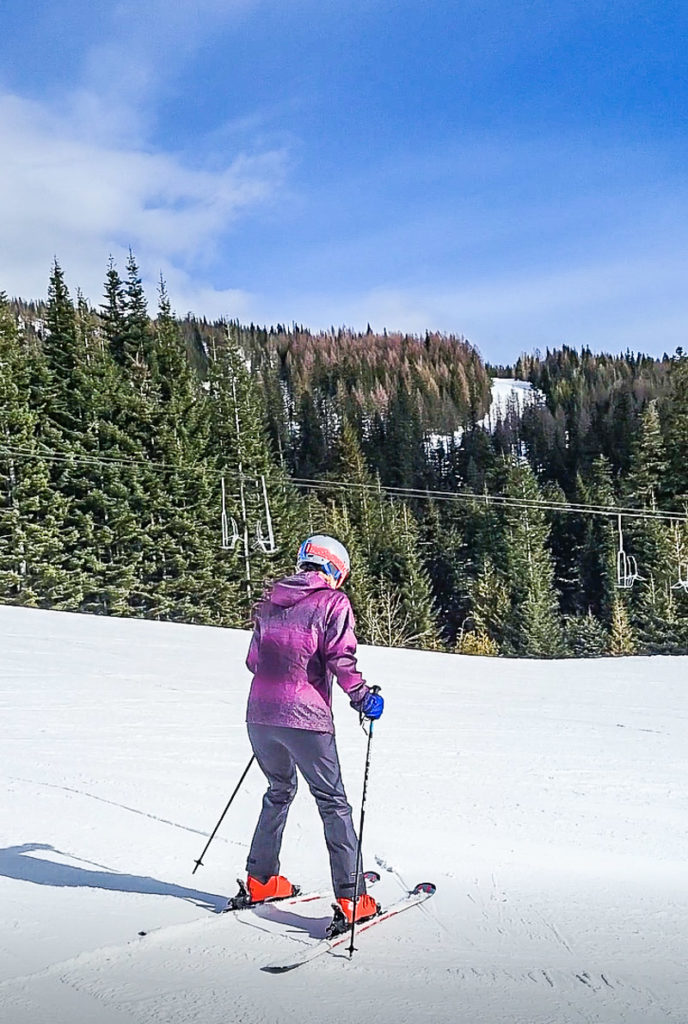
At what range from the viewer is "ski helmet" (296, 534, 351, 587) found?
466cm

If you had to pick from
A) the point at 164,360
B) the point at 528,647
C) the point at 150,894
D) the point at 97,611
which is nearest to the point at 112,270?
the point at 164,360

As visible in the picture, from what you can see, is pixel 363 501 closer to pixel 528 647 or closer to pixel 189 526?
pixel 528 647

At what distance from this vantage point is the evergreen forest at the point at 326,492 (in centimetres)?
4038

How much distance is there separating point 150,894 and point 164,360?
46447 millimetres

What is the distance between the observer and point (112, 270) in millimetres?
51938

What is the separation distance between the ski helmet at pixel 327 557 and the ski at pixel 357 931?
1585 millimetres

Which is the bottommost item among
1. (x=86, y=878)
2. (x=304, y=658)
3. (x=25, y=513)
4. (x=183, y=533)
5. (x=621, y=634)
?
(x=621, y=634)

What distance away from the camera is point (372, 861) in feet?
19.6

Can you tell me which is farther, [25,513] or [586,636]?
[586,636]

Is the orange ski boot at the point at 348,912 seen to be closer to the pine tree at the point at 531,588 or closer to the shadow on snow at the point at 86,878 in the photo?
the shadow on snow at the point at 86,878

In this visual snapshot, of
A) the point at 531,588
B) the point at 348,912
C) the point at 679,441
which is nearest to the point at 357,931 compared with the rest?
the point at 348,912

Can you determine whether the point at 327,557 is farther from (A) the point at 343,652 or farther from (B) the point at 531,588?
(B) the point at 531,588

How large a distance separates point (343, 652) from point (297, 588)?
386 mm

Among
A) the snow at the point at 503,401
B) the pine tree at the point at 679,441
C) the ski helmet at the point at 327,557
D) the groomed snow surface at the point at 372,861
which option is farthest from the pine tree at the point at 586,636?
the ski helmet at the point at 327,557
